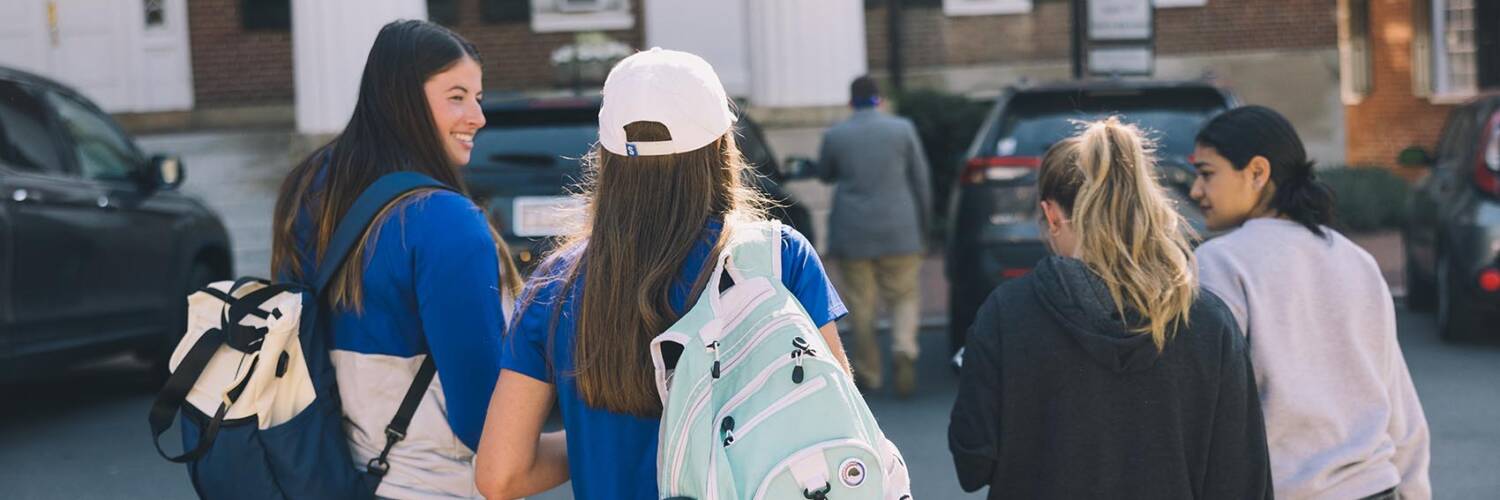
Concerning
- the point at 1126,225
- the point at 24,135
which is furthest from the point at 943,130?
the point at 1126,225

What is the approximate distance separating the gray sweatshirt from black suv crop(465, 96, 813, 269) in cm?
449

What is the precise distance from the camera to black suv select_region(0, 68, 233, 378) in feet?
27.0

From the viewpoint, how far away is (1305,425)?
3541 mm

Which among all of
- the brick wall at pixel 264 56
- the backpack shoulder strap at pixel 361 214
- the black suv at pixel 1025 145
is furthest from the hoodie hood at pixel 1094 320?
the brick wall at pixel 264 56

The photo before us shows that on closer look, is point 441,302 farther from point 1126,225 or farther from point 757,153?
point 757,153

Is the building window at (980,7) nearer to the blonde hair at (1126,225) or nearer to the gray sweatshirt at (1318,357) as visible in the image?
the gray sweatshirt at (1318,357)

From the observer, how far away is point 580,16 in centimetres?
2044

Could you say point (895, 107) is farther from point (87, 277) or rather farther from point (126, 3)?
point (87, 277)

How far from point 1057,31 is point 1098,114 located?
1217 centimetres

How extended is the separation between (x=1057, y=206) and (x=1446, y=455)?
192 inches

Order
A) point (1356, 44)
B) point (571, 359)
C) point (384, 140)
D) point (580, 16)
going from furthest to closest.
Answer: point (1356, 44) → point (580, 16) → point (384, 140) → point (571, 359)

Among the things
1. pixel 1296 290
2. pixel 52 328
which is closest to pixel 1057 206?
pixel 1296 290

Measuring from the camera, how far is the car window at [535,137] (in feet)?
28.0

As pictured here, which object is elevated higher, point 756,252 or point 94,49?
point 94,49
